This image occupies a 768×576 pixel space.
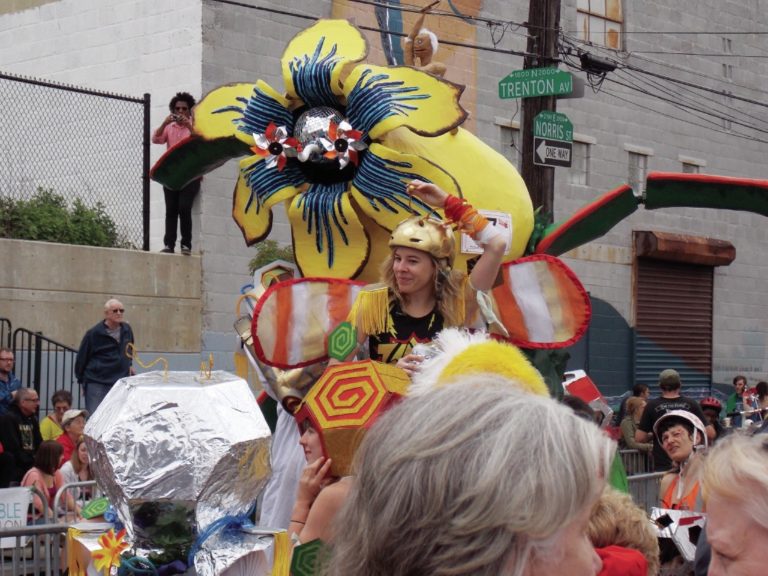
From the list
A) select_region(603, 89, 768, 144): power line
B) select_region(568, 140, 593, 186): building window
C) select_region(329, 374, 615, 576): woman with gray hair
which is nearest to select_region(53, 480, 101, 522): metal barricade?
select_region(329, 374, 615, 576): woman with gray hair

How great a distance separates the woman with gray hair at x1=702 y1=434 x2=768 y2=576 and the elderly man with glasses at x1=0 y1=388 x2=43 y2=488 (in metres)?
7.28

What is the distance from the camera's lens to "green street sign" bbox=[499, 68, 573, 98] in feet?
35.2

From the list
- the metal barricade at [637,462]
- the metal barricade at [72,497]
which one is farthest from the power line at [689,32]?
the metal barricade at [72,497]

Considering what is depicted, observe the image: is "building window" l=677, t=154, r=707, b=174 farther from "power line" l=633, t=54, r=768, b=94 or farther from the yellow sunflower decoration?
the yellow sunflower decoration

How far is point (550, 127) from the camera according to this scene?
11016 millimetres

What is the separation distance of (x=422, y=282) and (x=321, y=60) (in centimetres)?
123

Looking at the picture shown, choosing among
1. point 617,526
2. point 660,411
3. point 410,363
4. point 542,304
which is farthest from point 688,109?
point 617,526

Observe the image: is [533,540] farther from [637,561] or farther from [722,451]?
[637,561]

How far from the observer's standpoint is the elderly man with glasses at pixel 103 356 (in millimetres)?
10273

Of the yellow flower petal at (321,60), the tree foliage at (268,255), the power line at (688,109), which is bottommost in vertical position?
the tree foliage at (268,255)

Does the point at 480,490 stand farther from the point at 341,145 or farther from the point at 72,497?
the point at 72,497

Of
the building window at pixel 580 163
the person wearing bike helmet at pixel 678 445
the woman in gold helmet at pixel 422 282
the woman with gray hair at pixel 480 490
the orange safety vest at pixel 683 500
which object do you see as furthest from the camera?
the building window at pixel 580 163

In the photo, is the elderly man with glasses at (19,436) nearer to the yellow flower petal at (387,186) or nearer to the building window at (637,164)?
the yellow flower petal at (387,186)

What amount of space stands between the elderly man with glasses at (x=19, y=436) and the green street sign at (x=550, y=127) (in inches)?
187
